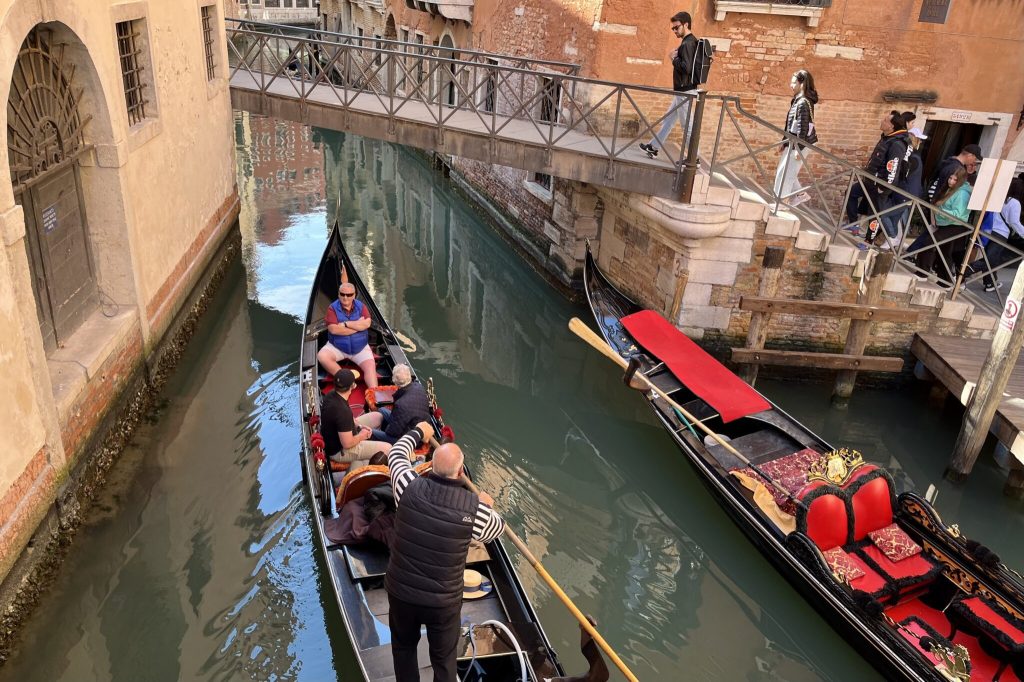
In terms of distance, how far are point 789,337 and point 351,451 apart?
3921 mm

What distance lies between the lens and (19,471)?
3.48m

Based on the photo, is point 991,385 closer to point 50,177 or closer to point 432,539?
point 432,539

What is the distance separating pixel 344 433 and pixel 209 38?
5.88 metres

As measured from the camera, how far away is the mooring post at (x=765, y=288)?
575cm

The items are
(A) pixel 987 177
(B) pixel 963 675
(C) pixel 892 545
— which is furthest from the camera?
(A) pixel 987 177

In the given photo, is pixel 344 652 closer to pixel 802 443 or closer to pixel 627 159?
pixel 802 443

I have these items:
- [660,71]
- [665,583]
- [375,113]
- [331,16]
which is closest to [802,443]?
[665,583]

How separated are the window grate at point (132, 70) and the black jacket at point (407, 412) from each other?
3035mm

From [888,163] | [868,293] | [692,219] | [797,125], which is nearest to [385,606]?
[692,219]

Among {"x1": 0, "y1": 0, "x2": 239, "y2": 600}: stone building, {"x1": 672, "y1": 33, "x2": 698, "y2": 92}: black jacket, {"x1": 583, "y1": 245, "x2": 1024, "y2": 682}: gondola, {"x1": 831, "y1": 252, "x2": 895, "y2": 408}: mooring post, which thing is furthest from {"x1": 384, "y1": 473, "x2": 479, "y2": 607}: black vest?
{"x1": 672, "y1": 33, "x2": 698, "y2": 92}: black jacket

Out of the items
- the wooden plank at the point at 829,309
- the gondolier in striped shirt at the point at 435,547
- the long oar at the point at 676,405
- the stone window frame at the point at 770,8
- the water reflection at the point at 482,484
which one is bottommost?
the water reflection at the point at 482,484

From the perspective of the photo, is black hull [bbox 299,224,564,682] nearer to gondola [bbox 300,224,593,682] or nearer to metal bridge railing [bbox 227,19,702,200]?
gondola [bbox 300,224,593,682]

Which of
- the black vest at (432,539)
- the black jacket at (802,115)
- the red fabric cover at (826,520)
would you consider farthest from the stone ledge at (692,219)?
the black vest at (432,539)

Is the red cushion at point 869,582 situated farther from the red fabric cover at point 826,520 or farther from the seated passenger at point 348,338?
the seated passenger at point 348,338
